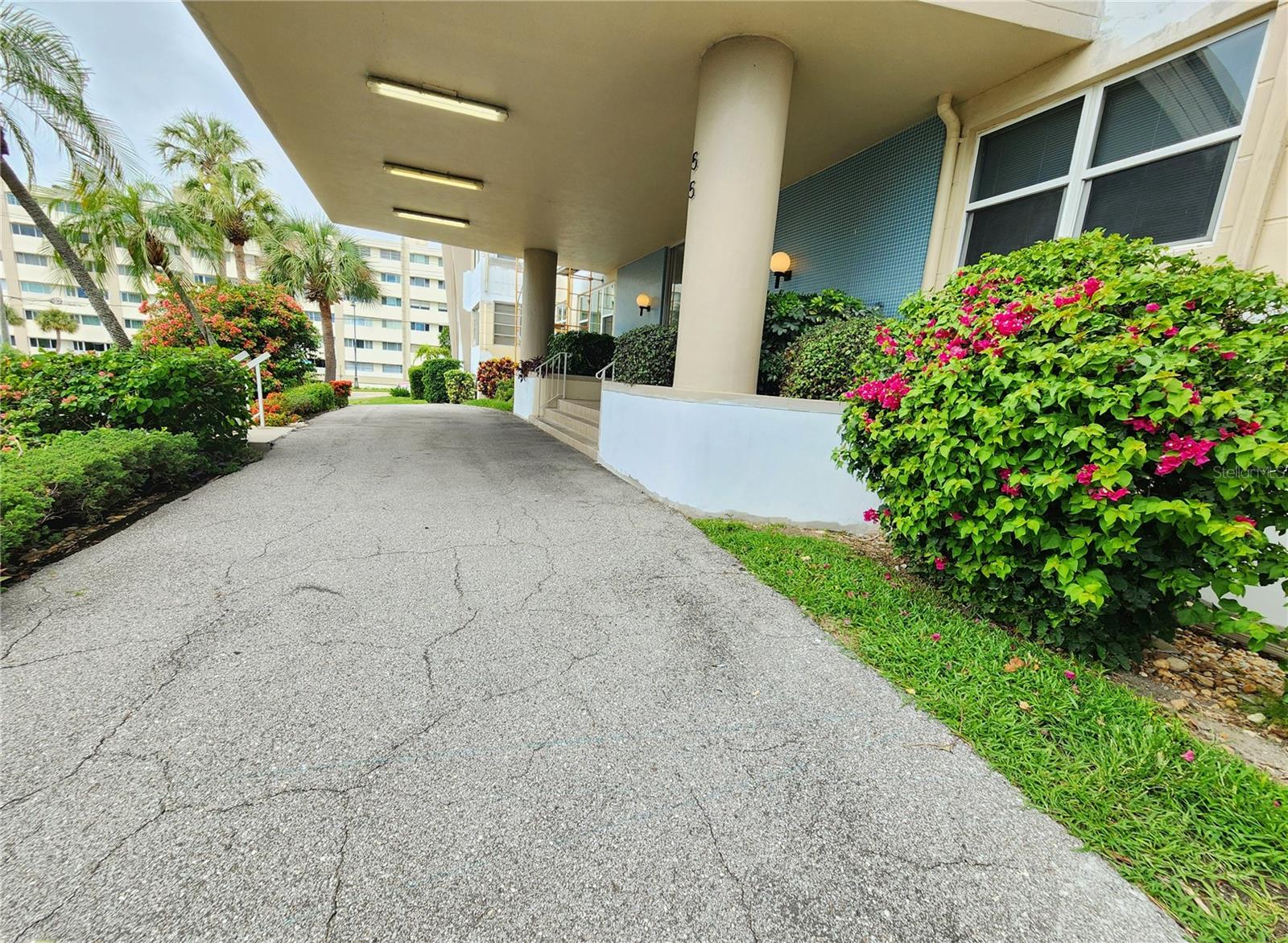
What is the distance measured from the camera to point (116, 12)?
19.4 feet

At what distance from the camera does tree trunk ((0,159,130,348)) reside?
7285mm

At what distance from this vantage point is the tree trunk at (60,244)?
7285 millimetres

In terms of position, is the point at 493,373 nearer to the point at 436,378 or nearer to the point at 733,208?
the point at 436,378

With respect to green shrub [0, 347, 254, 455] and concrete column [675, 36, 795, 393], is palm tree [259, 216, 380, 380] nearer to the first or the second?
green shrub [0, 347, 254, 455]

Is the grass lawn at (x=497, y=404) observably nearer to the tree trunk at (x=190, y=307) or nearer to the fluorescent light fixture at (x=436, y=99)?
the tree trunk at (x=190, y=307)

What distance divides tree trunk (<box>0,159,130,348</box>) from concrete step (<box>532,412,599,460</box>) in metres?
6.85

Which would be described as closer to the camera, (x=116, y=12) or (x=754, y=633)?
(x=754, y=633)

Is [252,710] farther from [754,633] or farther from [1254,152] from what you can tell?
[1254,152]

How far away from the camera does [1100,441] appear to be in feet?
7.20

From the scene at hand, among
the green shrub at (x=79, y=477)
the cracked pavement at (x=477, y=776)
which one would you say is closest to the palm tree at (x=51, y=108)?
the green shrub at (x=79, y=477)

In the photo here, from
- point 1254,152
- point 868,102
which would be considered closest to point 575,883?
point 1254,152

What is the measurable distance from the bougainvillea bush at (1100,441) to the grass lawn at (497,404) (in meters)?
14.5

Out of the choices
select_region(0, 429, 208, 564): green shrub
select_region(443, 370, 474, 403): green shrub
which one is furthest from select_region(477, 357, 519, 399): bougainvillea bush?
select_region(0, 429, 208, 564): green shrub

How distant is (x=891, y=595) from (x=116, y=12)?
10074 mm
